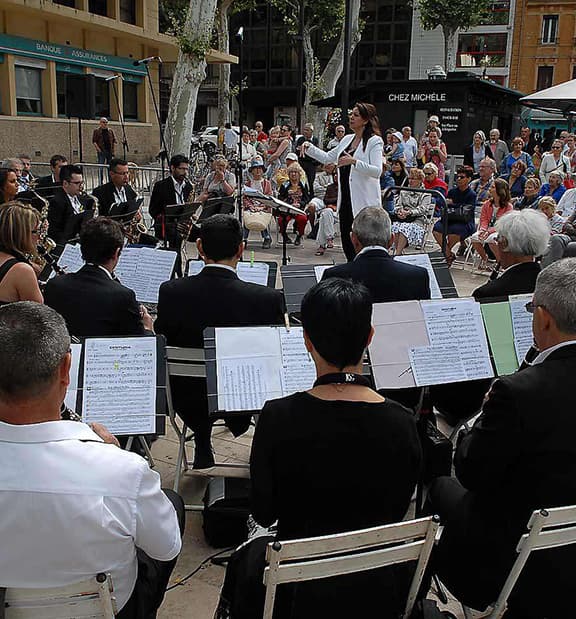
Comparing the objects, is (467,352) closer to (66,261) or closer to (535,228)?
(535,228)

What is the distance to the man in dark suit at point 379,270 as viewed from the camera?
3461 millimetres

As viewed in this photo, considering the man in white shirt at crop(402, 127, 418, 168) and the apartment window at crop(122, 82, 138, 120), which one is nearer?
the man in white shirt at crop(402, 127, 418, 168)

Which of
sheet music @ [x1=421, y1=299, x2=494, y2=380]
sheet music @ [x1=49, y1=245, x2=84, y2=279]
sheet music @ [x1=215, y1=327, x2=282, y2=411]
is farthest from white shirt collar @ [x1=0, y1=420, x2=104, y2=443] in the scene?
sheet music @ [x1=49, y1=245, x2=84, y2=279]

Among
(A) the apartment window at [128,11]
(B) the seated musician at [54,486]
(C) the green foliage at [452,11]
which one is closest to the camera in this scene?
(B) the seated musician at [54,486]

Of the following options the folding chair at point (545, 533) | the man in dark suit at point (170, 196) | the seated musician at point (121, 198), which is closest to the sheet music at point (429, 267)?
the folding chair at point (545, 533)

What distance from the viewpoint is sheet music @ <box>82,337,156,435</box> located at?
2.59m

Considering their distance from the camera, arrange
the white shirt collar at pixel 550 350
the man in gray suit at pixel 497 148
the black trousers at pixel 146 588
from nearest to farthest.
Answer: the black trousers at pixel 146 588 < the white shirt collar at pixel 550 350 < the man in gray suit at pixel 497 148

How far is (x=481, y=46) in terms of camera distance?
47969 millimetres

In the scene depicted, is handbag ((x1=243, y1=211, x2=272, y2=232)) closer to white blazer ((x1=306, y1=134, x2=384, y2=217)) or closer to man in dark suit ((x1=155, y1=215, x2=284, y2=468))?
white blazer ((x1=306, y1=134, x2=384, y2=217))

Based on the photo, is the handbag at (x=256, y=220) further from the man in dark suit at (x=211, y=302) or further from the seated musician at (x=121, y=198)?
the man in dark suit at (x=211, y=302)

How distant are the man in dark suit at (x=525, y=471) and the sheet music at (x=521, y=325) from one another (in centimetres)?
95

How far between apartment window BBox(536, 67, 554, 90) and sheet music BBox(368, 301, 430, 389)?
49895mm

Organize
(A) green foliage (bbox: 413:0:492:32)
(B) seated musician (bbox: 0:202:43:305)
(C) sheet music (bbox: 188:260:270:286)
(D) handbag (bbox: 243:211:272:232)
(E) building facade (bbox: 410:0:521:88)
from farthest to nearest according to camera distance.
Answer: (E) building facade (bbox: 410:0:521:88)
(A) green foliage (bbox: 413:0:492:32)
(D) handbag (bbox: 243:211:272:232)
(C) sheet music (bbox: 188:260:270:286)
(B) seated musician (bbox: 0:202:43:305)

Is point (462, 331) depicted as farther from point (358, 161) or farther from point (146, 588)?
point (358, 161)
